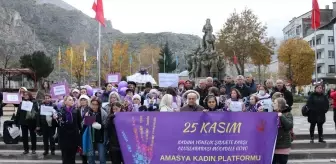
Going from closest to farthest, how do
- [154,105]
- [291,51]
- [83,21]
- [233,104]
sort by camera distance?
[233,104], [154,105], [291,51], [83,21]

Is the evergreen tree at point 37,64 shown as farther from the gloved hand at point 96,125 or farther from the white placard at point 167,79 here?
the gloved hand at point 96,125

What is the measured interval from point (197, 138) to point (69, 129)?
112 inches

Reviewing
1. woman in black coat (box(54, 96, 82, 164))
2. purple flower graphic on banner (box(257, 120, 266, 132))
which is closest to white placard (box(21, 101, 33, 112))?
woman in black coat (box(54, 96, 82, 164))

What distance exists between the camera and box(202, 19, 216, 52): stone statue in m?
26.9

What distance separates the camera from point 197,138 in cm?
762

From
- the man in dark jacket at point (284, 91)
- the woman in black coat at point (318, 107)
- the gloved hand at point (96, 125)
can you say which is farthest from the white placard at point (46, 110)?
the woman in black coat at point (318, 107)

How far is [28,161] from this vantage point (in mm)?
10438

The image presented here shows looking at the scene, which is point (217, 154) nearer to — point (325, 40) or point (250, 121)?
point (250, 121)

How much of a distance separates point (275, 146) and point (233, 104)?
63.8 inches

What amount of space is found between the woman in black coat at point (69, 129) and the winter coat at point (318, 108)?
6124 millimetres

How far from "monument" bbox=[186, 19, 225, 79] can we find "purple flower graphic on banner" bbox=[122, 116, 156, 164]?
19.1 m

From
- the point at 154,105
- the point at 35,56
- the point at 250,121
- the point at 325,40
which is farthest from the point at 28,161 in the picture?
the point at 325,40

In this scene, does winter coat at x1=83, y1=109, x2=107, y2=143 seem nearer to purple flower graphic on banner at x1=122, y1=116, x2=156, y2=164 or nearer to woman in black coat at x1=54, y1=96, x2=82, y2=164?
woman in black coat at x1=54, y1=96, x2=82, y2=164

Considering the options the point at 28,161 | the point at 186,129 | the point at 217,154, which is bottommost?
the point at 28,161
